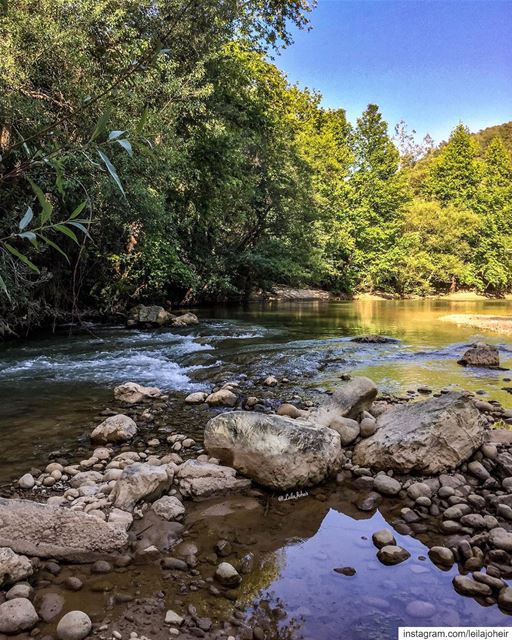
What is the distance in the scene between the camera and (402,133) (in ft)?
212

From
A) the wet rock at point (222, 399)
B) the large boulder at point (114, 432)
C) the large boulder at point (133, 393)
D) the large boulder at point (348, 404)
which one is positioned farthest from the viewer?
the large boulder at point (133, 393)

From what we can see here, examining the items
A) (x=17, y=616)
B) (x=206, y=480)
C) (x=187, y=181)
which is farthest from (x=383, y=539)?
(x=187, y=181)

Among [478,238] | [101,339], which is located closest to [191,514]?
[101,339]

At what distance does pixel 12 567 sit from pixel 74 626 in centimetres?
64

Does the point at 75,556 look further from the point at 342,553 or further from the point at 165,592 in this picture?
the point at 342,553

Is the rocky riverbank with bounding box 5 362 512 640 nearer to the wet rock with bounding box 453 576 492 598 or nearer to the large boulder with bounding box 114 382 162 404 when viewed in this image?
the wet rock with bounding box 453 576 492 598

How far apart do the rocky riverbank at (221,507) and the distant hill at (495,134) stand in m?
73.6

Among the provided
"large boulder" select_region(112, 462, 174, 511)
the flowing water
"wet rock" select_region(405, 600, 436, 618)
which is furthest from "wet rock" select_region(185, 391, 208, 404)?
"wet rock" select_region(405, 600, 436, 618)

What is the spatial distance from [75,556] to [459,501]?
3.00 meters

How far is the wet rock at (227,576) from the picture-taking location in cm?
274

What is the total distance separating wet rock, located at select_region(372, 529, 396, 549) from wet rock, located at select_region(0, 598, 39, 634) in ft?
7.34

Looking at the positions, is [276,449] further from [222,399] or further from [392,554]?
[222,399]

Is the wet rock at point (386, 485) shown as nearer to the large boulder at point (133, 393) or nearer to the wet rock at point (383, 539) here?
the wet rock at point (383, 539)

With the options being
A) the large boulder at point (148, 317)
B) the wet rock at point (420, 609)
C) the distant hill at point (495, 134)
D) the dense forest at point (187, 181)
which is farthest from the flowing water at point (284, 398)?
the distant hill at point (495, 134)
